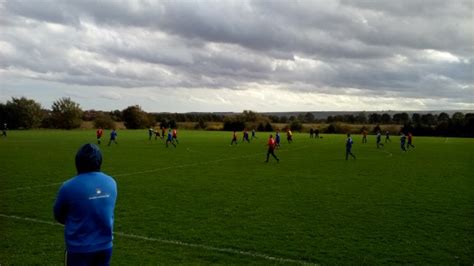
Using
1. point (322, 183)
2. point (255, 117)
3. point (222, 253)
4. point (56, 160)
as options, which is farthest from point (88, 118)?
point (222, 253)

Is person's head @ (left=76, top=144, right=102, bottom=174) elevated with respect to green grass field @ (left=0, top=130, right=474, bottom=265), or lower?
elevated

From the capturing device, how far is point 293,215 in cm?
1258

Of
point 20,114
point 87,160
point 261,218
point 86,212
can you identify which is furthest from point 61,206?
point 20,114

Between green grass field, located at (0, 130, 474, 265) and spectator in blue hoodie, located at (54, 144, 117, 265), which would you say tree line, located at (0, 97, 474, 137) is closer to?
green grass field, located at (0, 130, 474, 265)

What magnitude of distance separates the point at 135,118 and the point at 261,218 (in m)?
104

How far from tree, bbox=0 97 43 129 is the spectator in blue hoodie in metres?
100

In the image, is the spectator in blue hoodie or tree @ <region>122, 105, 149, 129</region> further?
tree @ <region>122, 105, 149, 129</region>

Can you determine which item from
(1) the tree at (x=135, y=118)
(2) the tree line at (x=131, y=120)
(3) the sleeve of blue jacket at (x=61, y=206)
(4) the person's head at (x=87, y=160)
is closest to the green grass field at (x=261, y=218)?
(3) the sleeve of blue jacket at (x=61, y=206)

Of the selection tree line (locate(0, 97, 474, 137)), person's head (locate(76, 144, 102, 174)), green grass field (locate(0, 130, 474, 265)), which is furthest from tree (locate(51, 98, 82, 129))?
person's head (locate(76, 144, 102, 174))

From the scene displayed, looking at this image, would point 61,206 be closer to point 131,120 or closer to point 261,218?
point 261,218

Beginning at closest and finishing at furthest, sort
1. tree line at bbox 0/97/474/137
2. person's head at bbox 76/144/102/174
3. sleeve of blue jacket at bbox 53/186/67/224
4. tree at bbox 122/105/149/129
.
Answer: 1. sleeve of blue jacket at bbox 53/186/67/224
2. person's head at bbox 76/144/102/174
3. tree line at bbox 0/97/474/137
4. tree at bbox 122/105/149/129

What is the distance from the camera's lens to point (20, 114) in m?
94.8

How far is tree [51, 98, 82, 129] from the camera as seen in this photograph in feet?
341

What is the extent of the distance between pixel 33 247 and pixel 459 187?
16447 millimetres
